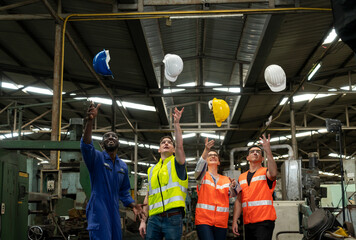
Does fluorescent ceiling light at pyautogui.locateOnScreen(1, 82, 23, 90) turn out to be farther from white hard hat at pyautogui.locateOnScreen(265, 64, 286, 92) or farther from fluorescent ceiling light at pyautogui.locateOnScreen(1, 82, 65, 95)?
white hard hat at pyautogui.locateOnScreen(265, 64, 286, 92)

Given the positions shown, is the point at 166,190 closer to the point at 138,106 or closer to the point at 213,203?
the point at 213,203


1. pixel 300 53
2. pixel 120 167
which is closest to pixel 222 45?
pixel 300 53

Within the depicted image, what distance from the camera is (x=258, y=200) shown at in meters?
4.44

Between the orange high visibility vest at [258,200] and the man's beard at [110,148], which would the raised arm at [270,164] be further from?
the man's beard at [110,148]

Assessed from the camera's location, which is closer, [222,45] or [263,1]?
[263,1]

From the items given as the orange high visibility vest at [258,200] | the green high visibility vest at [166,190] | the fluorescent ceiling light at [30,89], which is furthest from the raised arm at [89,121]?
the fluorescent ceiling light at [30,89]

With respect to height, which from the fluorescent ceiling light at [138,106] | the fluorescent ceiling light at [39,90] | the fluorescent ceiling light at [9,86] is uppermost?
the fluorescent ceiling light at [9,86]

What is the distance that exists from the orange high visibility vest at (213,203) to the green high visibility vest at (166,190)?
2.31 feet

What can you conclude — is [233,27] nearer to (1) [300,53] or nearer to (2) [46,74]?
(1) [300,53]

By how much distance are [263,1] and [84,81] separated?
269 inches

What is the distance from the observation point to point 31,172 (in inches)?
378

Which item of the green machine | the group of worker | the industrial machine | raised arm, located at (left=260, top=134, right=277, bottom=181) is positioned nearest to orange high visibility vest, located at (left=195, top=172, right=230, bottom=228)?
the group of worker

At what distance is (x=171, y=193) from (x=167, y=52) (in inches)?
276

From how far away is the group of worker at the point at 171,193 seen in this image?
3.41 meters
